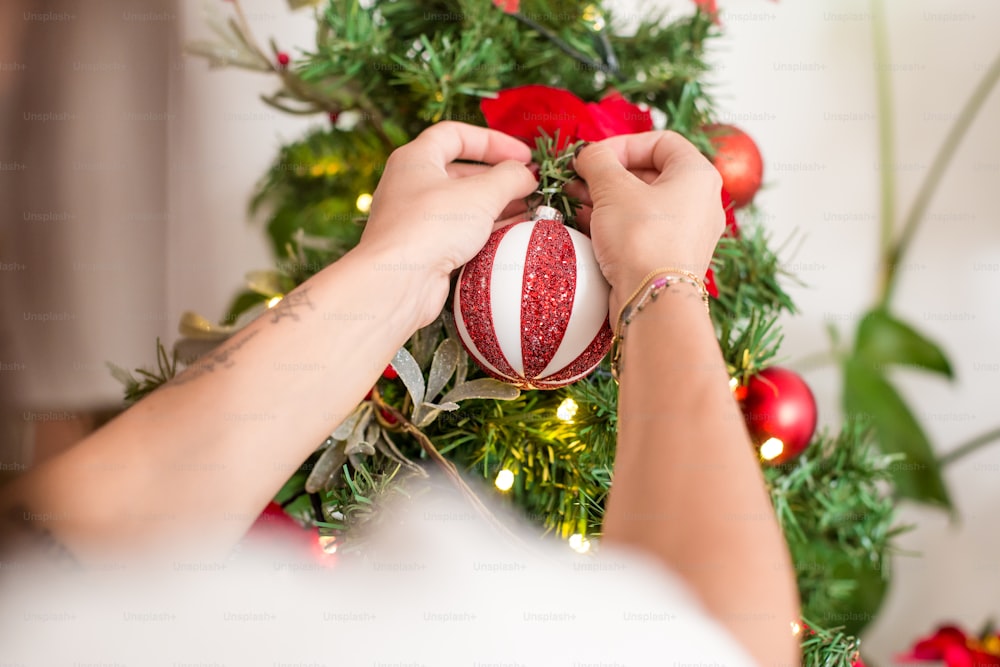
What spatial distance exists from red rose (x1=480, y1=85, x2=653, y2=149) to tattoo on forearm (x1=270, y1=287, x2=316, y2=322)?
0.79 feet

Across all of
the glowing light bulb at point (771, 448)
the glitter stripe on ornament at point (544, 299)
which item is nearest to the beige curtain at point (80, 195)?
the glitter stripe on ornament at point (544, 299)

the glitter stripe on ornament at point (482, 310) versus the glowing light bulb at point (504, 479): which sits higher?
the glitter stripe on ornament at point (482, 310)

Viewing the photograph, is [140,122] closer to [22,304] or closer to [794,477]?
[22,304]

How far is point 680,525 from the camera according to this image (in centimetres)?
36

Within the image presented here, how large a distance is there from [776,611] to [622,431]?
0.47ft

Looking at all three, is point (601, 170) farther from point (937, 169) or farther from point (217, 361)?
point (937, 169)

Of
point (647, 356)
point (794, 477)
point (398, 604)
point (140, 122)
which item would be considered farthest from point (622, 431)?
point (140, 122)

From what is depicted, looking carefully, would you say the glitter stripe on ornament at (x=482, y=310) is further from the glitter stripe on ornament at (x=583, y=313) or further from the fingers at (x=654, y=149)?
the fingers at (x=654, y=149)

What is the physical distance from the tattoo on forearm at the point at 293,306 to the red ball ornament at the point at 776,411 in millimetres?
433

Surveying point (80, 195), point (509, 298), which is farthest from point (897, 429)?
point (80, 195)

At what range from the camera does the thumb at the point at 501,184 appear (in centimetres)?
53

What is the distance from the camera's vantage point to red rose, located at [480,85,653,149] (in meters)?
0.55

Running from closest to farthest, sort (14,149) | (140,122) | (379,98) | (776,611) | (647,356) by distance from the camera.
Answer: (776,611) < (647,356) < (379,98) < (14,149) < (140,122)

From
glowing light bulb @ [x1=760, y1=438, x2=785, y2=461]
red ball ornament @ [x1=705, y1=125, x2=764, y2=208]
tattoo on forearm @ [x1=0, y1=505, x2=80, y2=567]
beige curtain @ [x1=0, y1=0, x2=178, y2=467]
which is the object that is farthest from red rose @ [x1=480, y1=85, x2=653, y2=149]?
beige curtain @ [x1=0, y1=0, x2=178, y2=467]
